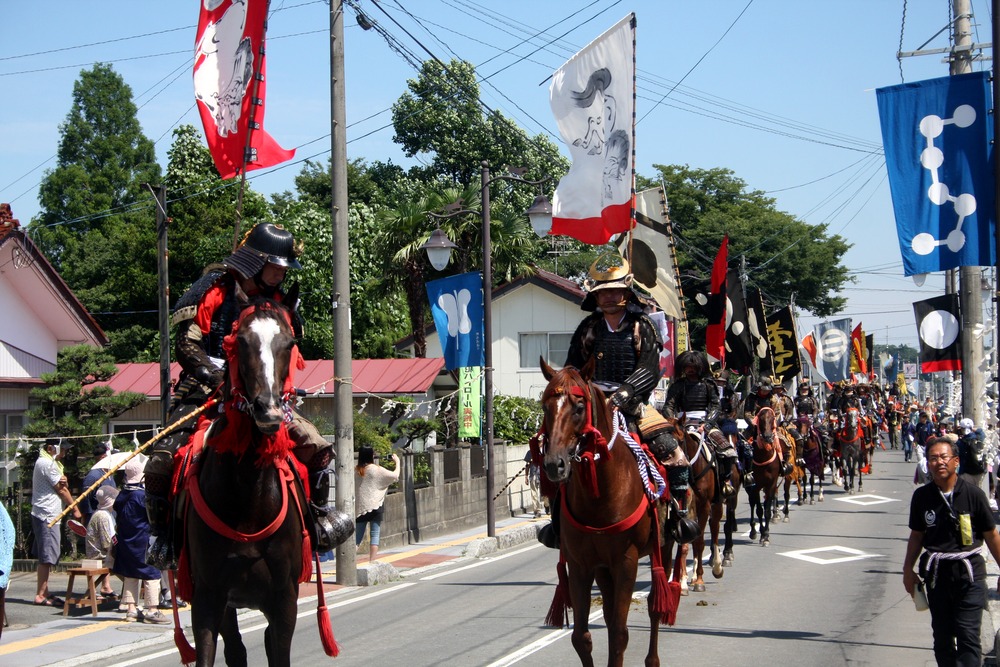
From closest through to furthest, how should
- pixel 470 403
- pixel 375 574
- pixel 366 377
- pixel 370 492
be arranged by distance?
1. pixel 375 574
2. pixel 370 492
3. pixel 470 403
4. pixel 366 377

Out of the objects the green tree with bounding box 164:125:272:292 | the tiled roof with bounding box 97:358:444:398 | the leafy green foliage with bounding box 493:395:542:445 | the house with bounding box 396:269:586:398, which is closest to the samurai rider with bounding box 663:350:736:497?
the leafy green foliage with bounding box 493:395:542:445

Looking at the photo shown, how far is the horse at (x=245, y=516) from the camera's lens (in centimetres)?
638

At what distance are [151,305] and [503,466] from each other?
2654 cm

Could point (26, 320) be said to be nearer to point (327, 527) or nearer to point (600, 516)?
point (327, 527)

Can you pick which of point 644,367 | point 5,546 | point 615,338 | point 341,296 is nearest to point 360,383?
point 341,296

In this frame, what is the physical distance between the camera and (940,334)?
1514cm

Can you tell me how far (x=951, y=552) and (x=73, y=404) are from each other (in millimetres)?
13958

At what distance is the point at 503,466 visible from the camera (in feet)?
87.0

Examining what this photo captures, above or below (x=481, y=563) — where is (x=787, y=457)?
above

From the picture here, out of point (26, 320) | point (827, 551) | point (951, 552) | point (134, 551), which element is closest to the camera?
point (951, 552)

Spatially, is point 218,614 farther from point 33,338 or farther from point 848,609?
point 33,338

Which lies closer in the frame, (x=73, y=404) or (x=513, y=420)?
(x=73, y=404)

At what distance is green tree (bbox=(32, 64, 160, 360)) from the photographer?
47781 mm

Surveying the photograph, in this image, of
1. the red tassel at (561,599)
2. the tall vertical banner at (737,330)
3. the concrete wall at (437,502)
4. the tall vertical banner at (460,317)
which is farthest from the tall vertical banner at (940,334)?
the concrete wall at (437,502)
